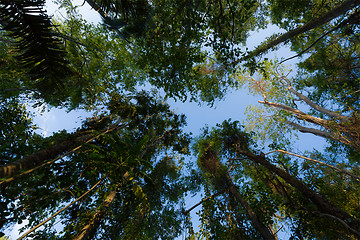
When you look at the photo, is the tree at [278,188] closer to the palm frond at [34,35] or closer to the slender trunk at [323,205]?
the slender trunk at [323,205]

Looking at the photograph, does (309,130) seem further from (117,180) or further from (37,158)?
(37,158)

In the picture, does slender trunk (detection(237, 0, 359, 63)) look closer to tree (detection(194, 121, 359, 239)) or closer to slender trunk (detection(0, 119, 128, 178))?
tree (detection(194, 121, 359, 239))

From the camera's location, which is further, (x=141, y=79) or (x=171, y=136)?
(x=141, y=79)

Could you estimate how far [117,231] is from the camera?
571 cm

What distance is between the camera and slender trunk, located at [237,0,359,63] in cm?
523

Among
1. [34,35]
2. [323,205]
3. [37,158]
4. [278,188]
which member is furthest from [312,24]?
[37,158]

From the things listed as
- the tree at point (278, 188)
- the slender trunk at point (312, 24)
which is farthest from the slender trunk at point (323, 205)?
the slender trunk at point (312, 24)

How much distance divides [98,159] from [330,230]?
7.91 m

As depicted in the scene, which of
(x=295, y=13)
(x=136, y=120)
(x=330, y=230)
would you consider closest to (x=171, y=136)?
(x=136, y=120)

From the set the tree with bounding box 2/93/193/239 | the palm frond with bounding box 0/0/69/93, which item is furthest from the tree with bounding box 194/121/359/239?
the palm frond with bounding box 0/0/69/93

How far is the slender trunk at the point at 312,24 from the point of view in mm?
5227

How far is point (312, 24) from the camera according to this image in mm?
6156

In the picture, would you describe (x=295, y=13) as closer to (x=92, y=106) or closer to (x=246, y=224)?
(x=246, y=224)

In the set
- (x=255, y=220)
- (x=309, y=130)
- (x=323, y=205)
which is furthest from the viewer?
(x=309, y=130)
